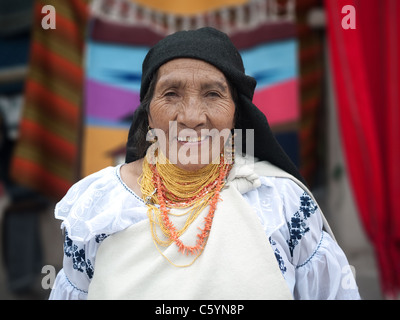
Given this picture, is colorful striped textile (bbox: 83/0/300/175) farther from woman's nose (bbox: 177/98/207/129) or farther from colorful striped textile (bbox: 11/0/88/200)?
woman's nose (bbox: 177/98/207/129)

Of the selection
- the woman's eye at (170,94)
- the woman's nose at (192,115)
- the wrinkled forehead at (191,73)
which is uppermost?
the wrinkled forehead at (191,73)

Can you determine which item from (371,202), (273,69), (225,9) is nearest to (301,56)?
(273,69)

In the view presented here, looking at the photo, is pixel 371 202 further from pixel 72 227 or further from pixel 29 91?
pixel 29 91

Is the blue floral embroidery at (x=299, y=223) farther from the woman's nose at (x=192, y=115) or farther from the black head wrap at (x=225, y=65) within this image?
the woman's nose at (x=192, y=115)

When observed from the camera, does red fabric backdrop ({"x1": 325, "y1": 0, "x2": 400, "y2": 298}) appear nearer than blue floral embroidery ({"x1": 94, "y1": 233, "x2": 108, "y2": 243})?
No

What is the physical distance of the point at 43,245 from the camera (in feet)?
12.5

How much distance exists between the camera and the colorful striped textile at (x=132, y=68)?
354 cm

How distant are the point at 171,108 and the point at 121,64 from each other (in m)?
2.30

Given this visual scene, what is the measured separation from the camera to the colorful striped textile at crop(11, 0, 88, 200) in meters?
3.42

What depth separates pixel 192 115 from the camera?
1432mm

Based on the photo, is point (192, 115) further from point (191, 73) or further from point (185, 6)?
point (185, 6)

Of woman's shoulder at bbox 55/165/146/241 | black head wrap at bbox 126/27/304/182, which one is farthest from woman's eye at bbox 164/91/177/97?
woman's shoulder at bbox 55/165/146/241

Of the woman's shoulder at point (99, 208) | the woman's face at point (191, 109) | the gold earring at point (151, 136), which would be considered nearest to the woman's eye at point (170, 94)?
the woman's face at point (191, 109)

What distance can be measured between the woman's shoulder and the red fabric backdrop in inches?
76.6
